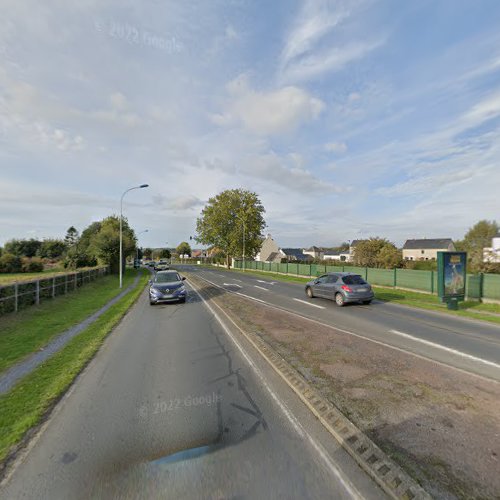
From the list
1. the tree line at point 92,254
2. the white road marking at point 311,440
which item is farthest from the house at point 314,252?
the white road marking at point 311,440

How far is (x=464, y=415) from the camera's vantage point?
3.86 m

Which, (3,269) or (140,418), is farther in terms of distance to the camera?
(3,269)

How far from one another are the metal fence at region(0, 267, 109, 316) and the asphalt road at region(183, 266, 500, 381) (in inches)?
443

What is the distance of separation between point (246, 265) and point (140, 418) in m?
53.0

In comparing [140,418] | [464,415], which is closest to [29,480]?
[140,418]

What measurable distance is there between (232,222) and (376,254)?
105 feet

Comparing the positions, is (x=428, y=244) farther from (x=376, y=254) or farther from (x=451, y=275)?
(x=451, y=275)

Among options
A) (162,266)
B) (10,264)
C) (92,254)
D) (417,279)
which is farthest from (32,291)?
(162,266)

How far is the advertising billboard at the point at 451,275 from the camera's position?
485 inches

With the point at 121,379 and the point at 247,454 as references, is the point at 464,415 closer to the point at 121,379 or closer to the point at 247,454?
the point at 247,454

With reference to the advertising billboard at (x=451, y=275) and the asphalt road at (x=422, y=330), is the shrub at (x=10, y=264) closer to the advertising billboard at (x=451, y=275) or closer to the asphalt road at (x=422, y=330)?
the asphalt road at (x=422, y=330)

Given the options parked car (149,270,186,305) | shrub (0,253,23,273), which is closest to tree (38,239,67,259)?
shrub (0,253,23,273)

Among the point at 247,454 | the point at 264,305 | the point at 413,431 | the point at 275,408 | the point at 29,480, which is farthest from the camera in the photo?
the point at 264,305

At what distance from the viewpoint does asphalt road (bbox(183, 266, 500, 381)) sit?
6258 mm
